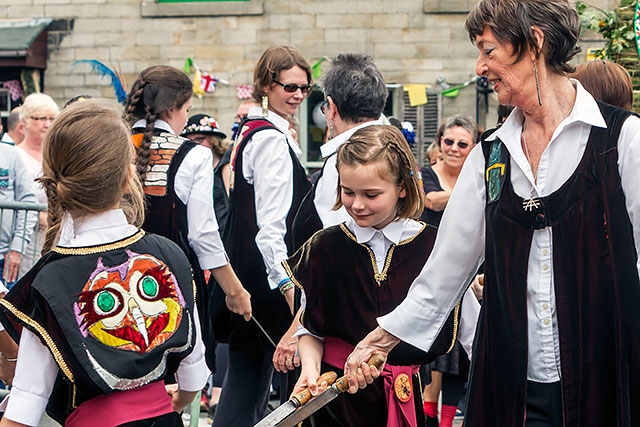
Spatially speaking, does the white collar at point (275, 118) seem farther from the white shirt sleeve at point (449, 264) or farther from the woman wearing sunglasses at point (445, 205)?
the white shirt sleeve at point (449, 264)

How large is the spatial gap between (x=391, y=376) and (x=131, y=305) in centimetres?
98

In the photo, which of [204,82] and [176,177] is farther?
[204,82]

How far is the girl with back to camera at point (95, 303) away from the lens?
10.4ft

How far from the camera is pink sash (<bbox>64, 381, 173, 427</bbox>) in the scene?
10.7ft

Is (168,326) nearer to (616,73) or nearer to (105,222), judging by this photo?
(105,222)

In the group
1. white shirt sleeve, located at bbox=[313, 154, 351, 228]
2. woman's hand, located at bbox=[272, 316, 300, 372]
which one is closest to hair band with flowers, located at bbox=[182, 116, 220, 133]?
white shirt sleeve, located at bbox=[313, 154, 351, 228]

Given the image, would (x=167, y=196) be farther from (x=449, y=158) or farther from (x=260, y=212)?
(x=449, y=158)

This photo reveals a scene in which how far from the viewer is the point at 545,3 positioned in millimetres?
3039

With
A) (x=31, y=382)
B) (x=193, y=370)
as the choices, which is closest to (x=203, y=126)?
(x=193, y=370)

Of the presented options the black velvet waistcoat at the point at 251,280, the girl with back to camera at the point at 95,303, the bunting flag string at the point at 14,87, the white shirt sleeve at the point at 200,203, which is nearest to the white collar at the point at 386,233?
the girl with back to camera at the point at 95,303

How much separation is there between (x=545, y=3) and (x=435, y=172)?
14.6 feet

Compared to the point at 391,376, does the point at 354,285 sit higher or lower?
higher

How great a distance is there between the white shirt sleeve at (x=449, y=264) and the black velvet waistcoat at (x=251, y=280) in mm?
2256

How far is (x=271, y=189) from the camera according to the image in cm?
535
